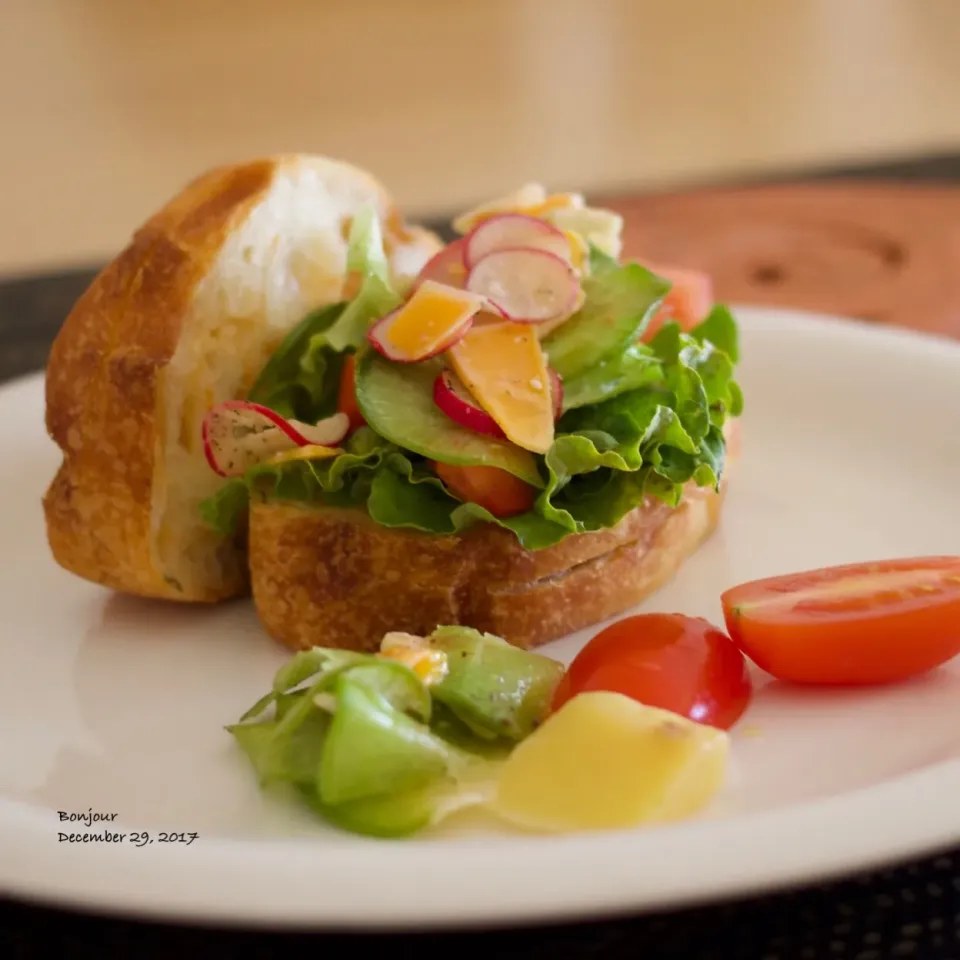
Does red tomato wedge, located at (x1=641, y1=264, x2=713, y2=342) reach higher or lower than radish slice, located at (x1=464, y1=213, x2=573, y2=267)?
lower

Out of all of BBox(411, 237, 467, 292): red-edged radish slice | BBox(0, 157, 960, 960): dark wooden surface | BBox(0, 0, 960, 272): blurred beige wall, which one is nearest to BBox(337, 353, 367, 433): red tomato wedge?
BBox(411, 237, 467, 292): red-edged radish slice

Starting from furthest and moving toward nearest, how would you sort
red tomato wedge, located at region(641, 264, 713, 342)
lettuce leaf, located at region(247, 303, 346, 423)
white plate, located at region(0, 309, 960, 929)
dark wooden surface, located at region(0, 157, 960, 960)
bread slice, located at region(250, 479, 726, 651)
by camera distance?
red tomato wedge, located at region(641, 264, 713, 342) → lettuce leaf, located at region(247, 303, 346, 423) → bread slice, located at region(250, 479, 726, 651) → dark wooden surface, located at region(0, 157, 960, 960) → white plate, located at region(0, 309, 960, 929)

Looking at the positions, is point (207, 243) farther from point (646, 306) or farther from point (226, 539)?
point (646, 306)

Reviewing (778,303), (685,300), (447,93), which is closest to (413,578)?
(685,300)

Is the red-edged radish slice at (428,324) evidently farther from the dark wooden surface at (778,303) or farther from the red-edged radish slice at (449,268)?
the dark wooden surface at (778,303)

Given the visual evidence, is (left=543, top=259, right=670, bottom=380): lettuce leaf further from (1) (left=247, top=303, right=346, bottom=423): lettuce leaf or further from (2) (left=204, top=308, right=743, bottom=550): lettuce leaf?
(1) (left=247, top=303, right=346, bottom=423): lettuce leaf

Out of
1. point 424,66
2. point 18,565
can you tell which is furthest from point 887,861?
point 424,66

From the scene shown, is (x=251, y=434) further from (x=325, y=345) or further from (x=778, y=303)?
(x=778, y=303)
